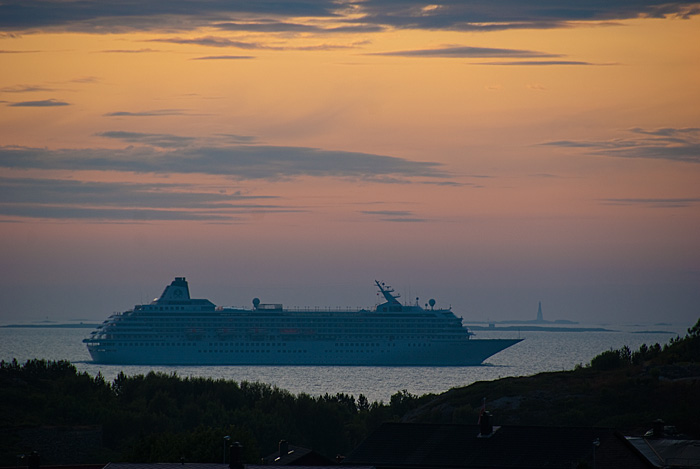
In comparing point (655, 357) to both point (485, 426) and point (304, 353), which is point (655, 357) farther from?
point (304, 353)

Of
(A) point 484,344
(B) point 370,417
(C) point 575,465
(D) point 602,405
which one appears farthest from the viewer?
(A) point 484,344

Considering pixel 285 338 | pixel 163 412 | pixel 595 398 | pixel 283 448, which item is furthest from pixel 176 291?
pixel 283 448

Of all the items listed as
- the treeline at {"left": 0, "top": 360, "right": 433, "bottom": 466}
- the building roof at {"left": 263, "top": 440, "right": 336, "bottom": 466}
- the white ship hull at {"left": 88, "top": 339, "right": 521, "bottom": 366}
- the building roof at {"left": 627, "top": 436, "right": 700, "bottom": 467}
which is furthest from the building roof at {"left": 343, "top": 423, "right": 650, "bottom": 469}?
the white ship hull at {"left": 88, "top": 339, "right": 521, "bottom": 366}

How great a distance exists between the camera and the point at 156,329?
154 m

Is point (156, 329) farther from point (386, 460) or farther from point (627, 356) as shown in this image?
point (386, 460)

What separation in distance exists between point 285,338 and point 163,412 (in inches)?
3792

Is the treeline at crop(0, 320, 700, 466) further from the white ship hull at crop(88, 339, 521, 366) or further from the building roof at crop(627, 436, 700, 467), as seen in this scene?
the white ship hull at crop(88, 339, 521, 366)

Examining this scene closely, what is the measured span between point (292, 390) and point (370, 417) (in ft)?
161

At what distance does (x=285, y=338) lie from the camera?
155000mm

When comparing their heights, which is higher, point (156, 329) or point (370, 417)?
point (156, 329)

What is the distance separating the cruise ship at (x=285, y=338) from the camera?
151750mm

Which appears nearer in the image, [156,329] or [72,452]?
[72,452]

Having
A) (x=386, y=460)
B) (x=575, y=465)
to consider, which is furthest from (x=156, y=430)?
(x=575, y=465)

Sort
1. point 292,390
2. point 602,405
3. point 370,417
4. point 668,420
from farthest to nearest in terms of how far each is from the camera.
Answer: point 292,390, point 370,417, point 602,405, point 668,420
